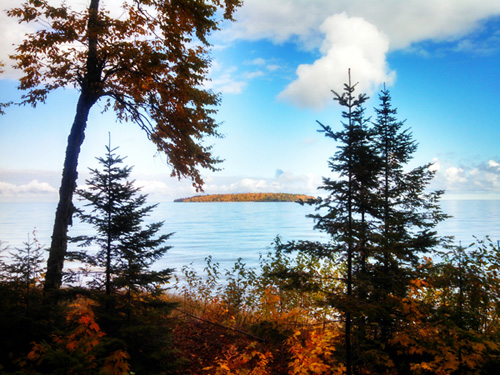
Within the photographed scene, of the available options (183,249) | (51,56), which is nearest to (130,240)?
(51,56)

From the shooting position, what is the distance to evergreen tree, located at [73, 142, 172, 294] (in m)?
5.82

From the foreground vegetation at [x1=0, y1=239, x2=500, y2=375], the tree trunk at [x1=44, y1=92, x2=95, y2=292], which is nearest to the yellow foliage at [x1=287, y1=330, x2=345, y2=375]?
the foreground vegetation at [x1=0, y1=239, x2=500, y2=375]

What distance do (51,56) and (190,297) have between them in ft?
25.1

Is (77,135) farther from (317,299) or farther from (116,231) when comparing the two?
(317,299)

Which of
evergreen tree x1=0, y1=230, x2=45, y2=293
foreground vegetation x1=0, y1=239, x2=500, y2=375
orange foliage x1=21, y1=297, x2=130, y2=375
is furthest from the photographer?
evergreen tree x1=0, y1=230, x2=45, y2=293

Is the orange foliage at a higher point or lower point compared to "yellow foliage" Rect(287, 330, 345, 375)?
higher

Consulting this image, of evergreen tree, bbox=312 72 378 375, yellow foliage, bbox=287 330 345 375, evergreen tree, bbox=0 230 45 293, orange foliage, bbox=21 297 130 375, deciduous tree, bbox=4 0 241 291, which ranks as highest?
deciduous tree, bbox=4 0 241 291

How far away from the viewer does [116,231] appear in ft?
19.5

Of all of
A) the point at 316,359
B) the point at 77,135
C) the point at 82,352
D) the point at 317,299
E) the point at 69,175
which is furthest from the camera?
the point at 77,135

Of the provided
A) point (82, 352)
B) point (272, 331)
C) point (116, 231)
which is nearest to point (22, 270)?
point (116, 231)

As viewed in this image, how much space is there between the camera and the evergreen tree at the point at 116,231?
5.82 metres

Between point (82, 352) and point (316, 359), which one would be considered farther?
point (316, 359)

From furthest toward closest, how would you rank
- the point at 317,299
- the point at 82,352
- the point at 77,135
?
the point at 77,135
the point at 317,299
the point at 82,352

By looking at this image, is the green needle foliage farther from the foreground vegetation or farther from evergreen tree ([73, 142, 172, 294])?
evergreen tree ([73, 142, 172, 294])
